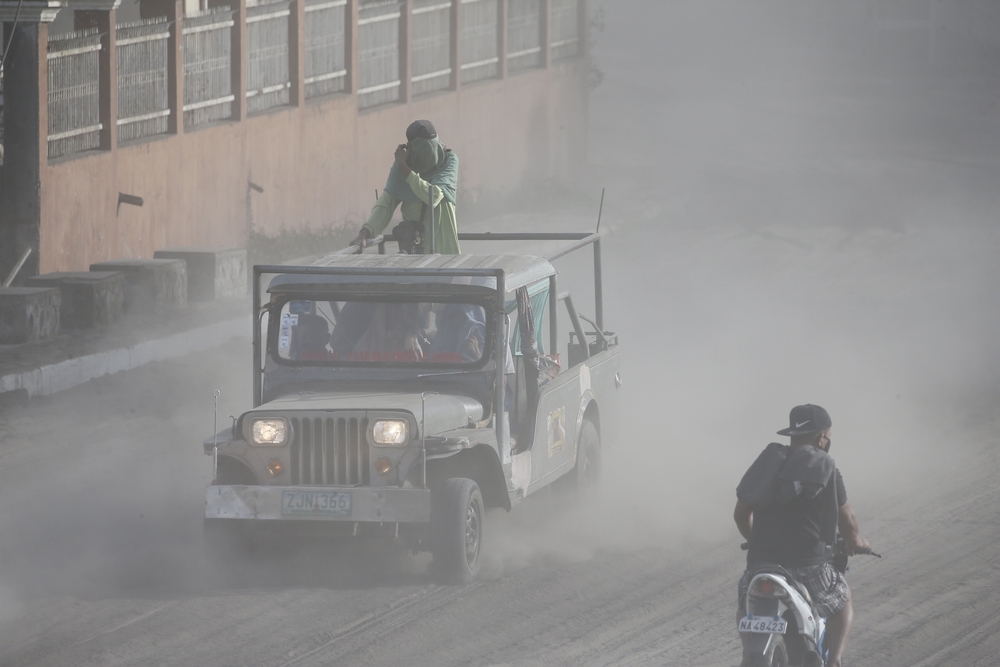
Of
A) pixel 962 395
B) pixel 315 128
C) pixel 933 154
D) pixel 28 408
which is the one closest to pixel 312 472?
pixel 28 408

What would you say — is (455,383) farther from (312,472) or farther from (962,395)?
(962,395)

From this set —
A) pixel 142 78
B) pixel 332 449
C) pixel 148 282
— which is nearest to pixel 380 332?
pixel 332 449

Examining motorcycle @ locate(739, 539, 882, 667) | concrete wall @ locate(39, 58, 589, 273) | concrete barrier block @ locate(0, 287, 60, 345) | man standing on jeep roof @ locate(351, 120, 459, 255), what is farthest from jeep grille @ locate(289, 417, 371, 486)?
concrete wall @ locate(39, 58, 589, 273)

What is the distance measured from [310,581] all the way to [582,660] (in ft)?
6.08

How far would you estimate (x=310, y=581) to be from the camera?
8.72 meters

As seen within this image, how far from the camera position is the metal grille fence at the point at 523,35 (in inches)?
1150

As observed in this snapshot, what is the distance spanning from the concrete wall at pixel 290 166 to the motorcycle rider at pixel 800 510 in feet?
40.5

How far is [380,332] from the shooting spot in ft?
30.5

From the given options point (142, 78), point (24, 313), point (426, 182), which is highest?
point (142, 78)

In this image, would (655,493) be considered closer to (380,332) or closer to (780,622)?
(380,332)

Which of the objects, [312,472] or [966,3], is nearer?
[312,472]

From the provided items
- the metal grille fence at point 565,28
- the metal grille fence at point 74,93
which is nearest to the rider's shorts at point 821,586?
the metal grille fence at point 74,93

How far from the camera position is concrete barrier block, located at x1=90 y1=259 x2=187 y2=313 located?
55.1 ft

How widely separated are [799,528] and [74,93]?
13.7 m
